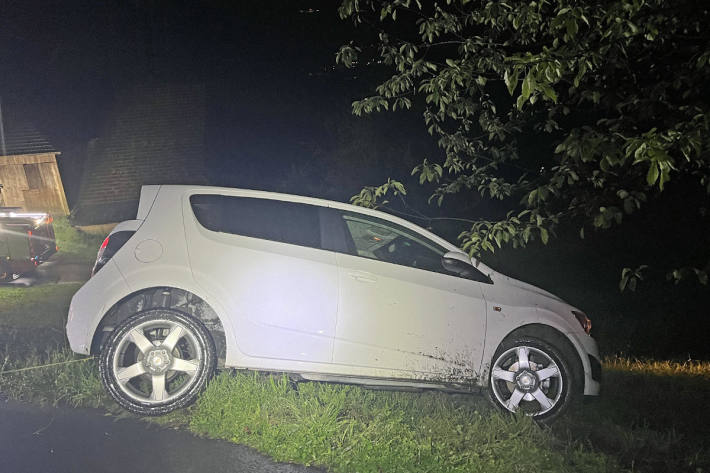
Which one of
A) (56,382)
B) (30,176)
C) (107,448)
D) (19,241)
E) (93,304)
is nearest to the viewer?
(107,448)

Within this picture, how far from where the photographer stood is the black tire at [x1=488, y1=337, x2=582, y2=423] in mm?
6117

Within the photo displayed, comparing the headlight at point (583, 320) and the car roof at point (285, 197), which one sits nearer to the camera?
the car roof at point (285, 197)

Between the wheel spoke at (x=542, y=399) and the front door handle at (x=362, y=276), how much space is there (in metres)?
1.62

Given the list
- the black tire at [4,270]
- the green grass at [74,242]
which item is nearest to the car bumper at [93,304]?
the black tire at [4,270]

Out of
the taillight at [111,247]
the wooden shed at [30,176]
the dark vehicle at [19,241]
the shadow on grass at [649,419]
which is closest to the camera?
the shadow on grass at [649,419]

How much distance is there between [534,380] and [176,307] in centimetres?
307

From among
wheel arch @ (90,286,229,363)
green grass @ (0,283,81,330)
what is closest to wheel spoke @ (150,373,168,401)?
wheel arch @ (90,286,229,363)

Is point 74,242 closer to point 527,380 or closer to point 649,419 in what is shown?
point 527,380

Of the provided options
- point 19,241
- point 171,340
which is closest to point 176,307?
point 171,340

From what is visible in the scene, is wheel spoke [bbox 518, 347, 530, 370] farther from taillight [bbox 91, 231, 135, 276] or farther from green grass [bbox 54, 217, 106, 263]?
green grass [bbox 54, 217, 106, 263]

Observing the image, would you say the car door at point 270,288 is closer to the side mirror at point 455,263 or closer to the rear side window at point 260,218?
the rear side window at point 260,218

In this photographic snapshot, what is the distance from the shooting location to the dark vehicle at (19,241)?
42.3 ft

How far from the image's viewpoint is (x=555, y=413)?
6113mm

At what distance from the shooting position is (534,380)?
20.2 feet
